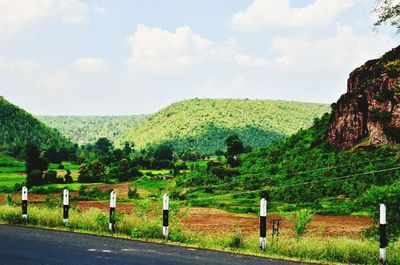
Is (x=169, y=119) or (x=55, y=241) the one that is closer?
(x=55, y=241)

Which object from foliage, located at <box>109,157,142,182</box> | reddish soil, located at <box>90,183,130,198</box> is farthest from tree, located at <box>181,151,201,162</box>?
reddish soil, located at <box>90,183,130,198</box>

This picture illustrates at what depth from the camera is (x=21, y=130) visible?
143000 millimetres

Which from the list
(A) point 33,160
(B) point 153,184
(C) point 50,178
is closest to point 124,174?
(C) point 50,178

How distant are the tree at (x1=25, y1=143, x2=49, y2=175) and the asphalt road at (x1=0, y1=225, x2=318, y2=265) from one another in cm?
7630

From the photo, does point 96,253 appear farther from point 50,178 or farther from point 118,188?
point 50,178

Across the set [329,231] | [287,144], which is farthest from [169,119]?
[329,231]

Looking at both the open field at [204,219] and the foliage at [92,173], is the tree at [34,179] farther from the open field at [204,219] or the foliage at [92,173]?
the foliage at [92,173]

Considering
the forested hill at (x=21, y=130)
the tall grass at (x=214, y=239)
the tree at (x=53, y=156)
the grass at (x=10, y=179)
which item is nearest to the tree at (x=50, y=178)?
the grass at (x=10, y=179)

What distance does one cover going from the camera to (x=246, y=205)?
48.4m

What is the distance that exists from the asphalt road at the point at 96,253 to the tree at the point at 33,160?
7630 cm

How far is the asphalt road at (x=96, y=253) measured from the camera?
33.4ft

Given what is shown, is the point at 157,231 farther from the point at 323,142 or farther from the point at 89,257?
the point at 323,142

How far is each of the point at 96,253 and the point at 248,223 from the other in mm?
25473

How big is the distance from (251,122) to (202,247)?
502 feet
